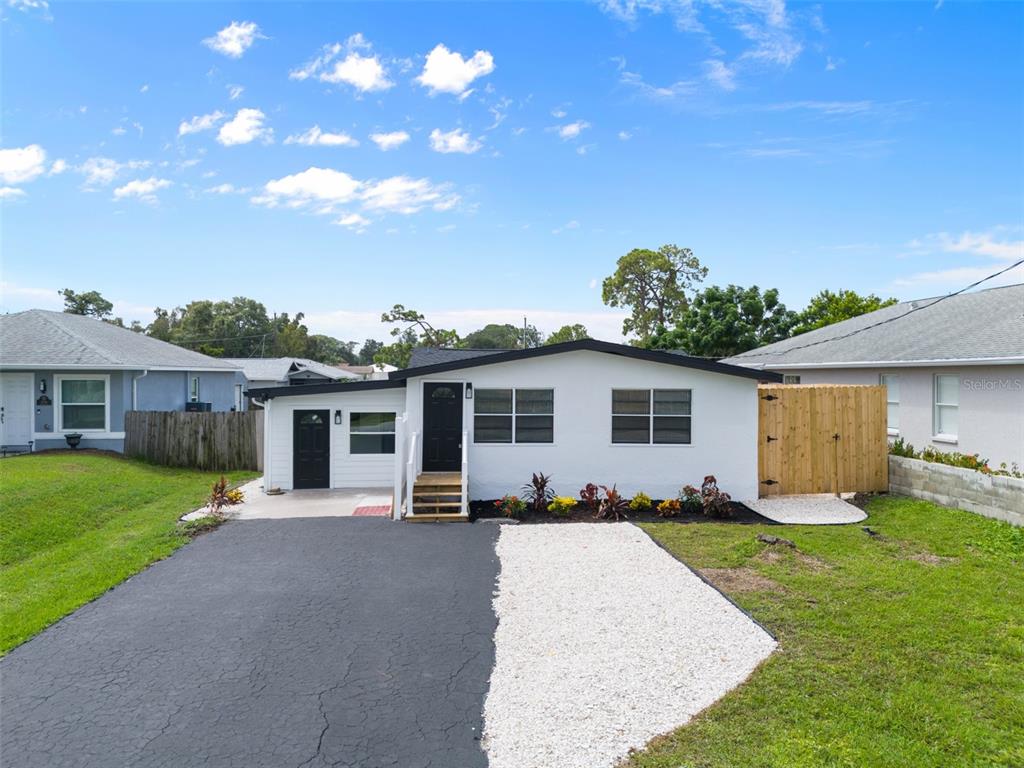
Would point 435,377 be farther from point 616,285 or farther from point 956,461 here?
point 616,285

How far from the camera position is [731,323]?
108ft

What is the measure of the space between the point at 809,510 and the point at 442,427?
283 inches

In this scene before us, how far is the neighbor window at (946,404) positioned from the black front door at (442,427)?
10870 millimetres

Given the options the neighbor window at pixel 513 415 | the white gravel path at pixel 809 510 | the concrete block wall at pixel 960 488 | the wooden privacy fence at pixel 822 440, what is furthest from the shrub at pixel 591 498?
the concrete block wall at pixel 960 488

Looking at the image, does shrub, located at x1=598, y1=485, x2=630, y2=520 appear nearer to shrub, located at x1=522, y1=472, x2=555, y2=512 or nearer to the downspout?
shrub, located at x1=522, y1=472, x2=555, y2=512

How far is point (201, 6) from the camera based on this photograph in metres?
12.0

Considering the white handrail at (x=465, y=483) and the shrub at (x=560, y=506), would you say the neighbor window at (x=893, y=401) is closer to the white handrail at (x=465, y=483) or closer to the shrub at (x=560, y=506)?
the shrub at (x=560, y=506)

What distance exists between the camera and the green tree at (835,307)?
31641 millimetres

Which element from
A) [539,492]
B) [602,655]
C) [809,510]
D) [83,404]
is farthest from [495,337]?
[602,655]

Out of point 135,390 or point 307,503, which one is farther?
point 135,390

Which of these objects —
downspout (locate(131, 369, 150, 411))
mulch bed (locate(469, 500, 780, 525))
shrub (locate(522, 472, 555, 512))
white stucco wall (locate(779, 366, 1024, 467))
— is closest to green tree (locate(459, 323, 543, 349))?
downspout (locate(131, 369, 150, 411))

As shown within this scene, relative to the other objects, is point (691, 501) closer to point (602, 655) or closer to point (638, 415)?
point (638, 415)

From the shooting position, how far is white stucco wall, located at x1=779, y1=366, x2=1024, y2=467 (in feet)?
37.4

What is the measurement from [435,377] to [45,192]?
45.0ft
